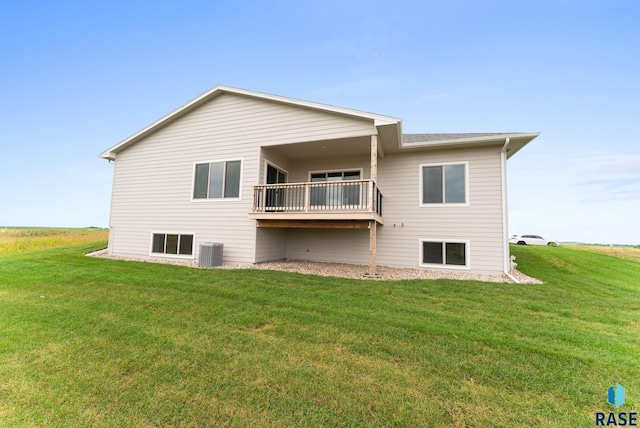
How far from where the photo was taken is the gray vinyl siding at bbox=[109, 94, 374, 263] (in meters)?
9.19

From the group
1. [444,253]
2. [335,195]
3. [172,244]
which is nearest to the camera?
[335,195]

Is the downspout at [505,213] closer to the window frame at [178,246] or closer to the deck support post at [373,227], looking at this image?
the deck support post at [373,227]

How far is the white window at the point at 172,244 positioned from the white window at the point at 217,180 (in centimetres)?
176

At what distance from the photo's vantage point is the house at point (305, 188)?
8.46 metres

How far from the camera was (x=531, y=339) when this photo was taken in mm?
3594

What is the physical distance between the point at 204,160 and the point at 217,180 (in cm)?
104

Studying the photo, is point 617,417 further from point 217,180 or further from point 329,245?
point 217,180

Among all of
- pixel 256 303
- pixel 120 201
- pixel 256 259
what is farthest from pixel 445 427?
pixel 120 201

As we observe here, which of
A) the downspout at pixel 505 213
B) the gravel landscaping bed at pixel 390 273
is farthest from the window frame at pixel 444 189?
the gravel landscaping bed at pixel 390 273

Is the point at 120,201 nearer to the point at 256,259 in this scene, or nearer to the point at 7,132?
the point at 256,259

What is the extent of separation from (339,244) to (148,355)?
313 inches

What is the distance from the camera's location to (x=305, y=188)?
9.22m

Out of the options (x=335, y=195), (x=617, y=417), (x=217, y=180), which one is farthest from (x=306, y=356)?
(x=217, y=180)

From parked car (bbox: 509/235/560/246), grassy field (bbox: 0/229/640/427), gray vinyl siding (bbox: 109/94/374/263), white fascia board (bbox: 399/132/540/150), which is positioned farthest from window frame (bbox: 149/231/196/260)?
parked car (bbox: 509/235/560/246)
